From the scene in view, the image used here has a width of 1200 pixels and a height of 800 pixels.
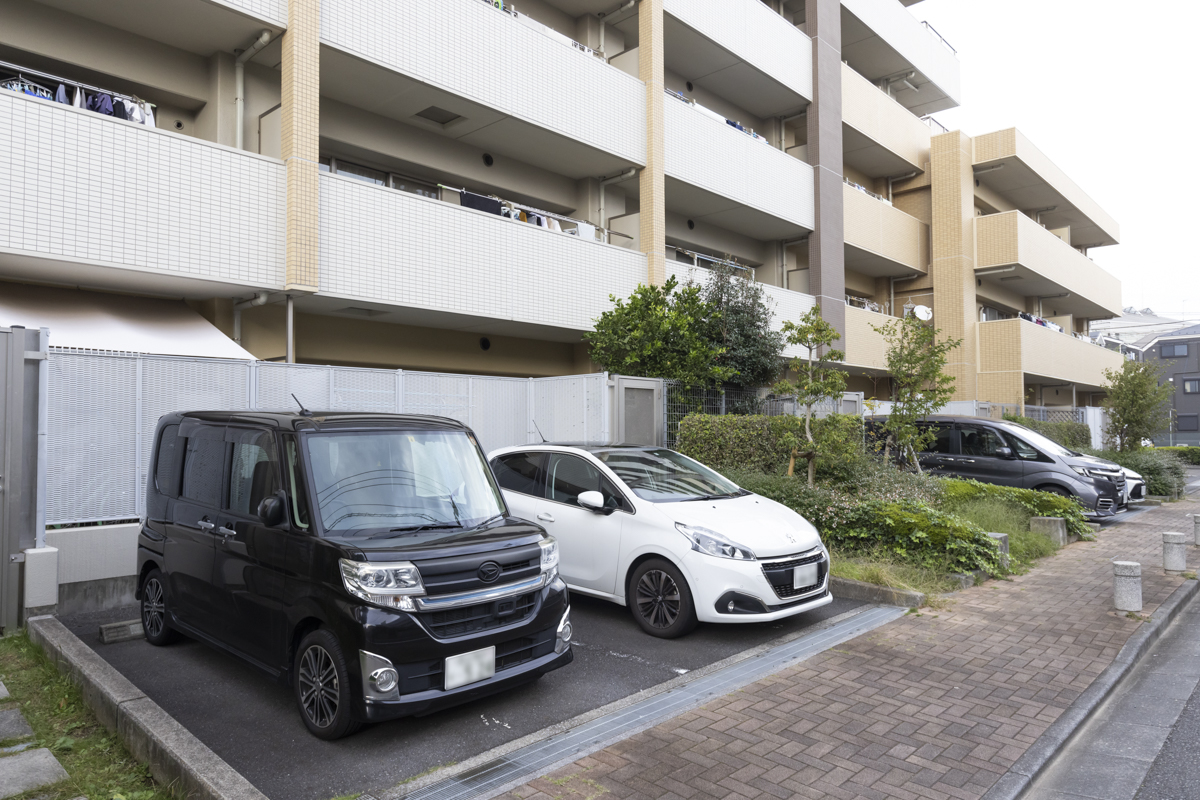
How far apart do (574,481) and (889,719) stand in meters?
3.53

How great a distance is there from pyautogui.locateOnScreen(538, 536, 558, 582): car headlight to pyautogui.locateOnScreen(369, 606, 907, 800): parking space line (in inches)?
38.2

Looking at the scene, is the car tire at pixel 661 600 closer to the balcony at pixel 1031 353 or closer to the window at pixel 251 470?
the window at pixel 251 470

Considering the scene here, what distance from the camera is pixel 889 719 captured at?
4.75 m

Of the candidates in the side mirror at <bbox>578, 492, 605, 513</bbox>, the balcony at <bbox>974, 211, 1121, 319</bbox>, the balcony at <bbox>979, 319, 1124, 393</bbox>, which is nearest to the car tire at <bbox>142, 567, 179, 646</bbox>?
the side mirror at <bbox>578, 492, 605, 513</bbox>

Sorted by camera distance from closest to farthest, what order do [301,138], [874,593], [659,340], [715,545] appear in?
[715,545] < [874,593] < [301,138] < [659,340]

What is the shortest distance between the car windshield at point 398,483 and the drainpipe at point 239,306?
648 cm

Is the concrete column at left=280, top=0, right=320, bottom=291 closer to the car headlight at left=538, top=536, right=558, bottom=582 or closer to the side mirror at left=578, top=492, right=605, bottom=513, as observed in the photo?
the side mirror at left=578, top=492, right=605, bottom=513

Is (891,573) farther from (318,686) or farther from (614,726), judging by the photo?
(318,686)

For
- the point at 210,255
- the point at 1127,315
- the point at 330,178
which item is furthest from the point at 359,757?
the point at 1127,315

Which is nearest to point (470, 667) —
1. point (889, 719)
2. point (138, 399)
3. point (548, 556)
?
point (548, 556)

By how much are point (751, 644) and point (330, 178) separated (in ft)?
28.1

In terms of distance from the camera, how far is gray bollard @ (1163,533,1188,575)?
30.8 ft

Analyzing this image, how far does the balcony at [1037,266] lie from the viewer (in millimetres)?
25250

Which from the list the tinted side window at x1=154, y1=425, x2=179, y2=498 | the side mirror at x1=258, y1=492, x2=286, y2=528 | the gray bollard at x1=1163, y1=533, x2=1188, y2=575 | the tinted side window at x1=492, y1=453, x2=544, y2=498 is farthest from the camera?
the gray bollard at x1=1163, y1=533, x2=1188, y2=575
